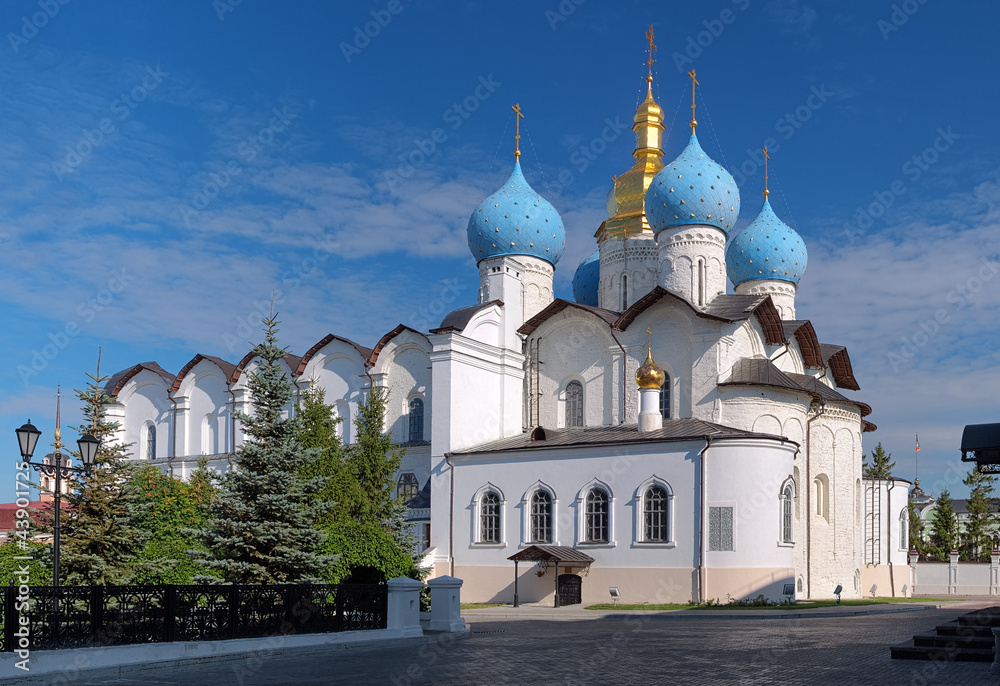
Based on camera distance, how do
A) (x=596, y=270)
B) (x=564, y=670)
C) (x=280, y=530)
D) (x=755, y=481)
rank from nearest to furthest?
(x=564, y=670) → (x=280, y=530) → (x=755, y=481) → (x=596, y=270)

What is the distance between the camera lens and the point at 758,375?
86.5 feet

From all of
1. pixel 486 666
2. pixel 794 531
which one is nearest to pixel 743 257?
pixel 794 531

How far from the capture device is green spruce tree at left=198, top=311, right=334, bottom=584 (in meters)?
16.1

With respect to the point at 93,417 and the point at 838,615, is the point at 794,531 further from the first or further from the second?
the point at 93,417

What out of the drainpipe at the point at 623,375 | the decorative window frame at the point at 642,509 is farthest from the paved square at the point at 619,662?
the drainpipe at the point at 623,375

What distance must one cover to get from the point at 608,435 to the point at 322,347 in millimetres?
10724

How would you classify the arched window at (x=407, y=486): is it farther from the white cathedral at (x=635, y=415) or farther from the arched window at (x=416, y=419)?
the arched window at (x=416, y=419)

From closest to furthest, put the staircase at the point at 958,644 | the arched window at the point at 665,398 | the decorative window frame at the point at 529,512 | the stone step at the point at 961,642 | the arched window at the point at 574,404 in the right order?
the staircase at the point at 958,644 → the stone step at the point at 961,642 → the decorative window frame at the point at 529,512 → the arched window at the point at 665,398 → the arched window at the point at 574,404

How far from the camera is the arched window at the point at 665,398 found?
27.5m

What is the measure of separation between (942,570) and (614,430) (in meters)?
19.9

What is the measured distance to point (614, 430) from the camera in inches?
1069

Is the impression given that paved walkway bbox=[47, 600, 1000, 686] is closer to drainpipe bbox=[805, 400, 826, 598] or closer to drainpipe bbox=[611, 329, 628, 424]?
drainpipe bbox=[805, 400, 826, 598]

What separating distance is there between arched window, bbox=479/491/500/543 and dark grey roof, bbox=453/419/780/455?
131 centimetres

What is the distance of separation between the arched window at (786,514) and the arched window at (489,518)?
7464mm
